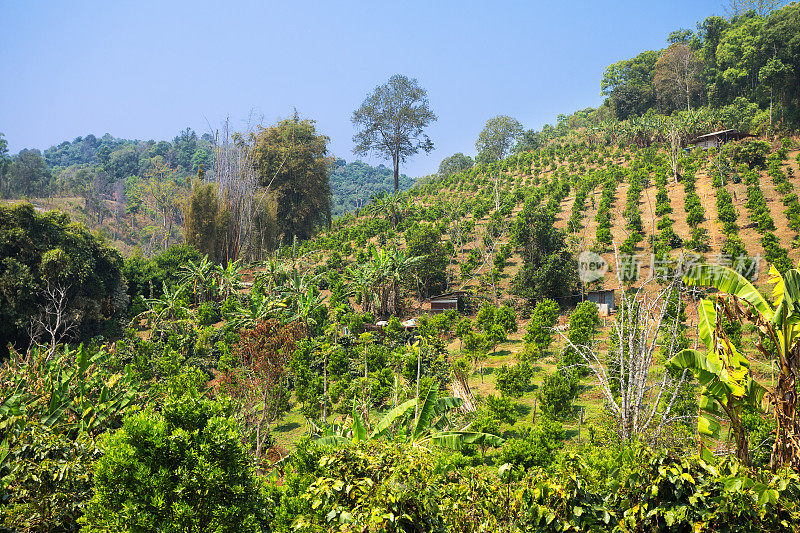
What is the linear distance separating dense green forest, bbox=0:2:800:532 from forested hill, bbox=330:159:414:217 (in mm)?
31440

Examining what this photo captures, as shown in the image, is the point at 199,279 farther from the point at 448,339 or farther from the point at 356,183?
the point at 356,183

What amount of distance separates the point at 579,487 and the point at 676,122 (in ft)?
113

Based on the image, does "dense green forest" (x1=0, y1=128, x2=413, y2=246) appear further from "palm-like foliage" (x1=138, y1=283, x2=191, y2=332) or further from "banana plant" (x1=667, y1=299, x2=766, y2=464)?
"banana plant" (x1=667, y1=299, x2=766, y2=464)

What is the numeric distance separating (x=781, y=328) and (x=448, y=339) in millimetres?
11404

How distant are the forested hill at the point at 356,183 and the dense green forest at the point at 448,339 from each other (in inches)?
1238

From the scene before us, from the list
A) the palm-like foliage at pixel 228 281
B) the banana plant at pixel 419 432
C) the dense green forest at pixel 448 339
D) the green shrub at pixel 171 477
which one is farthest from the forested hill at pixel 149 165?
the green shrub at pixel 171 477

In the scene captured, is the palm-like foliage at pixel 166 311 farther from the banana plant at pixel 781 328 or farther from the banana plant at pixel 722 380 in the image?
the banana plant at pixel 781 328

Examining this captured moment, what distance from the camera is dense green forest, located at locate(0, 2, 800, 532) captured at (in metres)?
4.18

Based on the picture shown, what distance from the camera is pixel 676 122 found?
32.8m

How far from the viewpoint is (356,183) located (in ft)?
282

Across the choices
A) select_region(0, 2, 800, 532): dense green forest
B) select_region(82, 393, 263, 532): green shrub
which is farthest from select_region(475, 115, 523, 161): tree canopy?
select_region(82, 393, 263, 532): green shrub

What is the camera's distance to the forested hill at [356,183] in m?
75.5

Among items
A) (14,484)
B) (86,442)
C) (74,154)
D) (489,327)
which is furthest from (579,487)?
(74,154)

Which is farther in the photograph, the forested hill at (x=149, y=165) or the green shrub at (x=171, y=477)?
the forested hill at (x=149, y=165)
